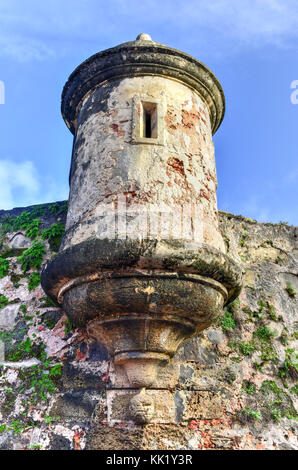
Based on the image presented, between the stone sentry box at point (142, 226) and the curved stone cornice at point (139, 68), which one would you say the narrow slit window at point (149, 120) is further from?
the curved stone cornice at point (139, 68)

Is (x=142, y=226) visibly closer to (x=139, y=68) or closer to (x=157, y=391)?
(x=157, y=391)

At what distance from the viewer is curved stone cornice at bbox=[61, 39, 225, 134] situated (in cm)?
374

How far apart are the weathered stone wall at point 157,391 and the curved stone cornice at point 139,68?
1.47 meters

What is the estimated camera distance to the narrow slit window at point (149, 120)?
3516mm

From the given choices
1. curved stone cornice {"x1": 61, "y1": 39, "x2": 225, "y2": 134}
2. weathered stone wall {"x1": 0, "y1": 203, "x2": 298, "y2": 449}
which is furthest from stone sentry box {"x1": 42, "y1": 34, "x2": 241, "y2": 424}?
weathered stone wall {"x1": 0, "y1": 203, "x2": 298, "y2": 449}

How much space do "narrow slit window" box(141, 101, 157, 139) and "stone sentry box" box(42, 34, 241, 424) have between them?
0.01 meters

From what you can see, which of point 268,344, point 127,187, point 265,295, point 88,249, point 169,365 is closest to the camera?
point 88,249

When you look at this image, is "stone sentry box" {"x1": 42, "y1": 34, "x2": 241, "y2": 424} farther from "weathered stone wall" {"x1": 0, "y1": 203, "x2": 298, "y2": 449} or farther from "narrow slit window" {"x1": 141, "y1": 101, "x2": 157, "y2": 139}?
"weathered stone wall" {"x1": 0, "y1": 203, "x2": 298, "y2": 449}

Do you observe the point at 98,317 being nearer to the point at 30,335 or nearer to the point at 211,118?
the point at 30,335

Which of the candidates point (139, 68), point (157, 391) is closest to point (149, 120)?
point (139, 68)

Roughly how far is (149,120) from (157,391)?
8.09 ft

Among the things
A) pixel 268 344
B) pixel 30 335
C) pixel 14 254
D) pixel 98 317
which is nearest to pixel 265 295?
pixel 268 344

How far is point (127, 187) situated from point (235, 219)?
1952 millimetres

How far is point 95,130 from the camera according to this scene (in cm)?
366
